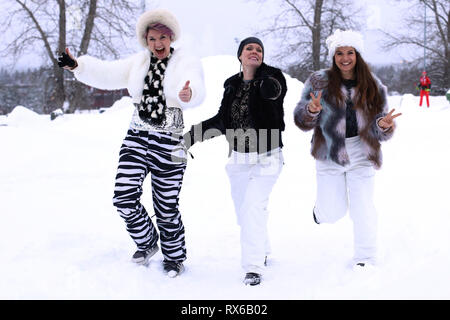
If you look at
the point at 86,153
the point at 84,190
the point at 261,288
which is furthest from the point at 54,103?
the point at 261,288

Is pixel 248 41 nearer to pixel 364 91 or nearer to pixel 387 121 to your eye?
pixel 364 91

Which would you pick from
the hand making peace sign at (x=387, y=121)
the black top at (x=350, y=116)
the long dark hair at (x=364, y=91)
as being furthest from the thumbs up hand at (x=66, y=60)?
the hand making peace sign at (x=387, y=121)

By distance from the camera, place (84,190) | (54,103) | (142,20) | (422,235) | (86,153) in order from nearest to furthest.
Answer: (142,20), (422,235), (84,190), (86,153), (54,103)

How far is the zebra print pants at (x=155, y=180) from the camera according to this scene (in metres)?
3.48

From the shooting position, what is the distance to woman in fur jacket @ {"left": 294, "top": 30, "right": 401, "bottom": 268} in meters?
3.43

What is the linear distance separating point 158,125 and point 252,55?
886 millimetres

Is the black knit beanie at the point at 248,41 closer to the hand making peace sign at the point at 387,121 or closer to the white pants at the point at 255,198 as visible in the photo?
the white pants at the point at 255,198

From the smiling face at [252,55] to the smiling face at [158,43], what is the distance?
0.60 m

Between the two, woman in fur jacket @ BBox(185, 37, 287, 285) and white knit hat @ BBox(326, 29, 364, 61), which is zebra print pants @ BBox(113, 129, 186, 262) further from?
white knit hat @ BBox(326, 29, 364, 61)

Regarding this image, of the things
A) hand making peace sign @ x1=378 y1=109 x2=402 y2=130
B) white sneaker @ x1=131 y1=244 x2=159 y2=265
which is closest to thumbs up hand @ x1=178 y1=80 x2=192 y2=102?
white sneaker @ x1=131 y1=244 x2=159 y2=265

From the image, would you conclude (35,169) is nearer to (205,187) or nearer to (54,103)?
(205,187)

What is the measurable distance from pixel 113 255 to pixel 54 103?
1721 centimetres

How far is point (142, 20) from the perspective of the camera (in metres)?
3.53

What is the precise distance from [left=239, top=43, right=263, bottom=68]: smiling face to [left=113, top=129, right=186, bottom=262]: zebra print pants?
0.79m
